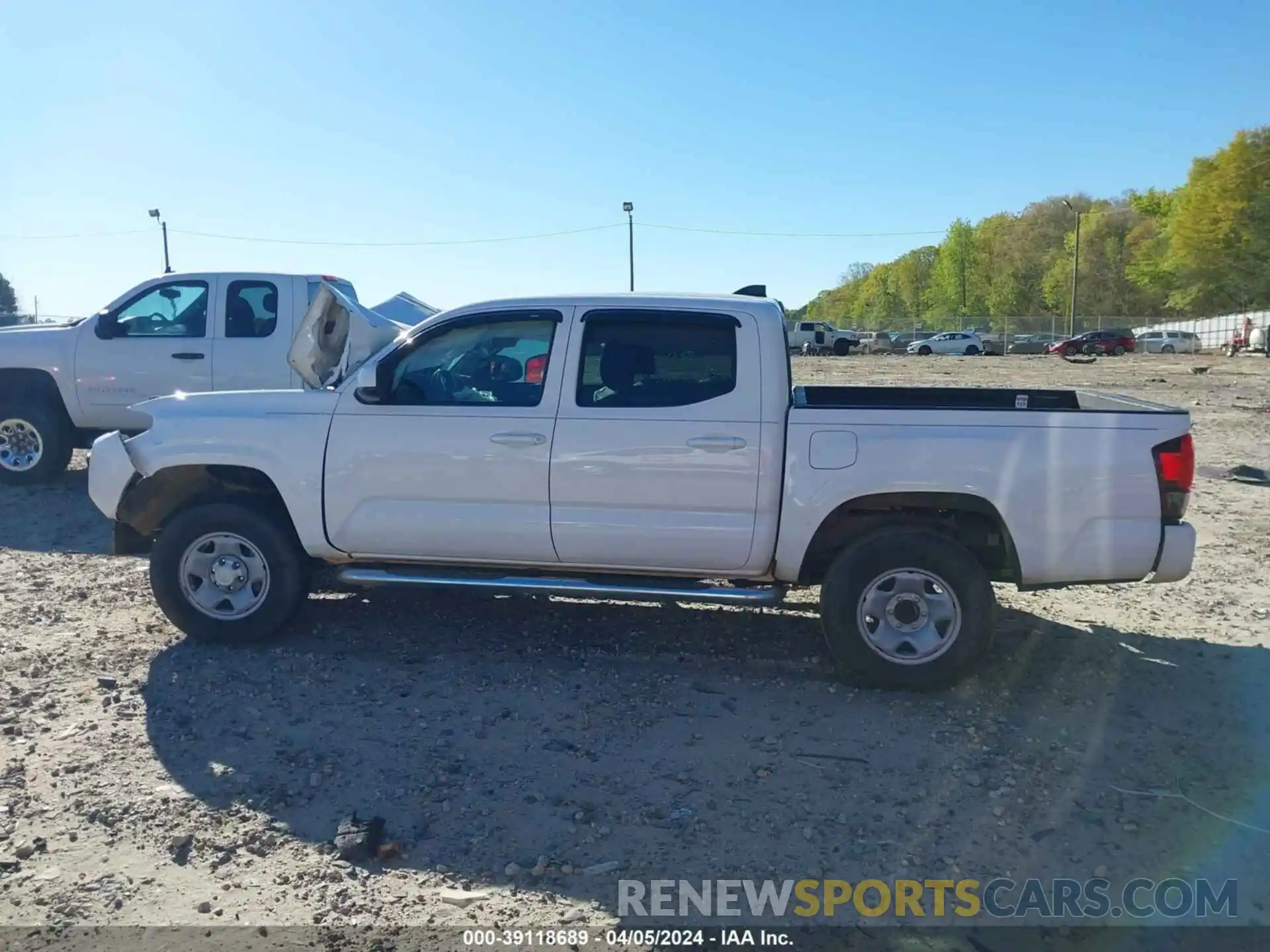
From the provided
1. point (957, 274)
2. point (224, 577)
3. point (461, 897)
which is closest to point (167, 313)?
point (224, 577)

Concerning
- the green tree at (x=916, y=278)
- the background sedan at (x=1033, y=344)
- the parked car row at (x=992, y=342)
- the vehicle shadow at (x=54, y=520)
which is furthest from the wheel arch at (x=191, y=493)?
the green tree at (x=916, y=278)

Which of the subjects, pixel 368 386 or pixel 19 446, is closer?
pixel 368 386

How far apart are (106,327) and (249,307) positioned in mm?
1452

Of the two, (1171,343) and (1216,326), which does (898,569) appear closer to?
(1171,343)

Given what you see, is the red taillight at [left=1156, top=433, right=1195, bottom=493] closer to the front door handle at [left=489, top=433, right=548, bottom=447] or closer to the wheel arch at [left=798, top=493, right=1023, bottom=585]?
the wheel arch at [left=798, top=493, right=1023, bottom=585]

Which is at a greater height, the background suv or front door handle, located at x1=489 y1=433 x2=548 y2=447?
the background suv

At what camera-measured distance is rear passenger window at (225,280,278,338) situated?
9844 mm

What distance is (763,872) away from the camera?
3.58m

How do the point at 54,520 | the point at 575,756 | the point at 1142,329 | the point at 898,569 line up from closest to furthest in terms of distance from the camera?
1. the point at 575,756
2. the point at 898,569
3. the point at 54,520
4. the point at 1142,329

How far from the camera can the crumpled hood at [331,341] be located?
578cm

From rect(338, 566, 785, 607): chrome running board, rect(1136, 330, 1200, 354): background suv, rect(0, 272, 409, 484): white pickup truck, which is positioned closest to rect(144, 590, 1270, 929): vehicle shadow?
rect(338, 566, 785, 607): chrome running board

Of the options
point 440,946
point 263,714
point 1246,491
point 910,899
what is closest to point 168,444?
point 263,714

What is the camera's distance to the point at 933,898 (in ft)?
11.3

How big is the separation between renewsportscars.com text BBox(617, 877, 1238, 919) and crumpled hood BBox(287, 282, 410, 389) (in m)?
3.48
